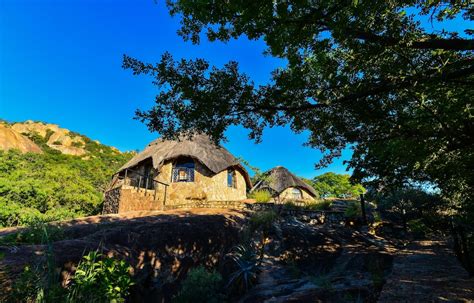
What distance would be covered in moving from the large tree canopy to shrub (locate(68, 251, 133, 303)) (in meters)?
3.18

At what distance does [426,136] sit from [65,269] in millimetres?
7820

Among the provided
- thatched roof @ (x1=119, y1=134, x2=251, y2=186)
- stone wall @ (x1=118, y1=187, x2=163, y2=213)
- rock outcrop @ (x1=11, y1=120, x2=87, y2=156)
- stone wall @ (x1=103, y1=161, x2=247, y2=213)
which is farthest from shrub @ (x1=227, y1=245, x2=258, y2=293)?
rock outcrop @ (x1=11, y1=120, x2=87, y2=156)

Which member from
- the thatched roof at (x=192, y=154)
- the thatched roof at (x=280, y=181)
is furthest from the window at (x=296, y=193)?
the thatched roof at (x=192, y=154)

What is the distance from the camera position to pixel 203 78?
5.68m

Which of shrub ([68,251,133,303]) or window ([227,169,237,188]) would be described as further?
window ([227,169,237,188])

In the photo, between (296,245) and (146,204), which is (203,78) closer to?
(296,245)

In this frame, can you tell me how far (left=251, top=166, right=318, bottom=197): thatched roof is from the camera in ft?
106

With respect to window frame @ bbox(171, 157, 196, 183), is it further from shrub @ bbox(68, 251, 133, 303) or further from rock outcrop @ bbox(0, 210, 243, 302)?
shrub @ bbox(68, 251, 133, 303)

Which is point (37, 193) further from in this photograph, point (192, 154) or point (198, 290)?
point (198, 290)

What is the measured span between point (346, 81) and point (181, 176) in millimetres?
19772

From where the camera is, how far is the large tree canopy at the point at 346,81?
424 cm

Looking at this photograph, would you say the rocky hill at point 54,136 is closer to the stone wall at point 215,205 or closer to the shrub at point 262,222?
the stone wall at point 215,205

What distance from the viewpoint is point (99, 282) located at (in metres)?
4.46

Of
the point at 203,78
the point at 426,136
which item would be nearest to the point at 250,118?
the point at 203,78
